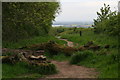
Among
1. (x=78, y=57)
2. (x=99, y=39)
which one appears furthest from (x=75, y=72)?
(x=99, y=39)

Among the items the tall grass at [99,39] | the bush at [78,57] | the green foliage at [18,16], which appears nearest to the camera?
the green foliage at [18,16]

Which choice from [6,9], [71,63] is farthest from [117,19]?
[6,9]

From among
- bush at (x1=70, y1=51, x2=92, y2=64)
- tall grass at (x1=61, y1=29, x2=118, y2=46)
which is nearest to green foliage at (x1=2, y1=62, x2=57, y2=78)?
bush at (x1=70, y1=51, x2=92, y2=64)

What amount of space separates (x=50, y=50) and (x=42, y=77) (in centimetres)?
652

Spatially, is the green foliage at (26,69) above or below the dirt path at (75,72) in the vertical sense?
above

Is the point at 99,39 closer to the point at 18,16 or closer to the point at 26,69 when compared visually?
the point at 18,16

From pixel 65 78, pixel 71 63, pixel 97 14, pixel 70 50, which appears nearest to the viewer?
pixel 65 78

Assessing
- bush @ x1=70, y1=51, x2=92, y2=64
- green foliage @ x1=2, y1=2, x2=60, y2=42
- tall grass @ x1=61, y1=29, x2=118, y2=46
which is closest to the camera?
green foliage @ x1=2, y1=2, x2=60, y2=42

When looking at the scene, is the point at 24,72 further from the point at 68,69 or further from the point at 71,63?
the point at 71,63

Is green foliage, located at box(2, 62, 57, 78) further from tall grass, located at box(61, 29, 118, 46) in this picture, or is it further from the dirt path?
tall grass, located at box(61, 29, 118, 46)

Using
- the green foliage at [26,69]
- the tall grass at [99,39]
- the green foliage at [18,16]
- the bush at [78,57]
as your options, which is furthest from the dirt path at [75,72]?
the tall grass at [99,39]

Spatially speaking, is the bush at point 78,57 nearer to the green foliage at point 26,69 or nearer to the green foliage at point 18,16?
the green foliage at point 26,69

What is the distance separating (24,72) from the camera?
30.6 ft

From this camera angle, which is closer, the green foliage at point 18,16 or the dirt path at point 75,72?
the dirt path at point 75,72
